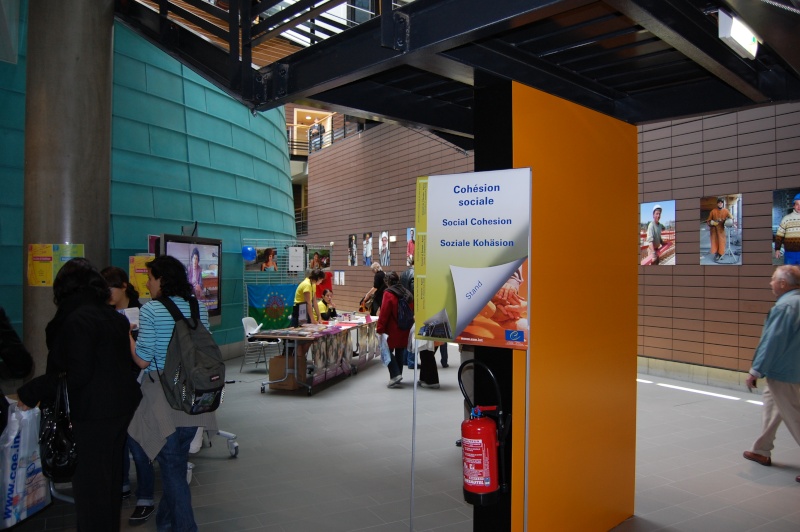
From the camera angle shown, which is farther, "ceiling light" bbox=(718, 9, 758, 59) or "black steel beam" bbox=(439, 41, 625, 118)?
"black steel beam" bbox=(439, 41, 625, 118)

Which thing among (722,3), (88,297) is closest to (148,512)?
(88,297)

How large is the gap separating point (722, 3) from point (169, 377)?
3.30 meters

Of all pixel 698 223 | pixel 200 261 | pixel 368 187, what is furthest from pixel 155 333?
pixel 368 187

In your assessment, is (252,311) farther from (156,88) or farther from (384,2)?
(384,2)

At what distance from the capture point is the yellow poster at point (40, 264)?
15.3 feet

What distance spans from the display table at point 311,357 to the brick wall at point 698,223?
15.1ft

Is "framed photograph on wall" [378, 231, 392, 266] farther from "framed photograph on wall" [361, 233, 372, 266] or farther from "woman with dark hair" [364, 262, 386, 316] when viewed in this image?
"woman with dark hair" [364, 262, 386, 316]

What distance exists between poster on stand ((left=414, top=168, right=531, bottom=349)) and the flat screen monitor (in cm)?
309

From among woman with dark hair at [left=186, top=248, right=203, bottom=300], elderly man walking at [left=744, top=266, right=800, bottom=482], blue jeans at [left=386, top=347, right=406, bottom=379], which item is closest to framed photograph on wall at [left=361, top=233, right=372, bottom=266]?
blue jeans at [left=386, top=347, right=406, bottom=379]

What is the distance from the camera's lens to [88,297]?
3.00 meters

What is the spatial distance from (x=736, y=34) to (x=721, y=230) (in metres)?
5.83

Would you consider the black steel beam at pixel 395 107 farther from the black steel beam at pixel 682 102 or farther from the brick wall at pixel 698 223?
the brick wall at pixel 698 223

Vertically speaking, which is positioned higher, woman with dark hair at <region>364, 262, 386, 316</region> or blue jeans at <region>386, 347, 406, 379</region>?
woman with dark hair at <region>364, 262, 386, 316</region>

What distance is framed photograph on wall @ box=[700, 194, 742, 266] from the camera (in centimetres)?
752
